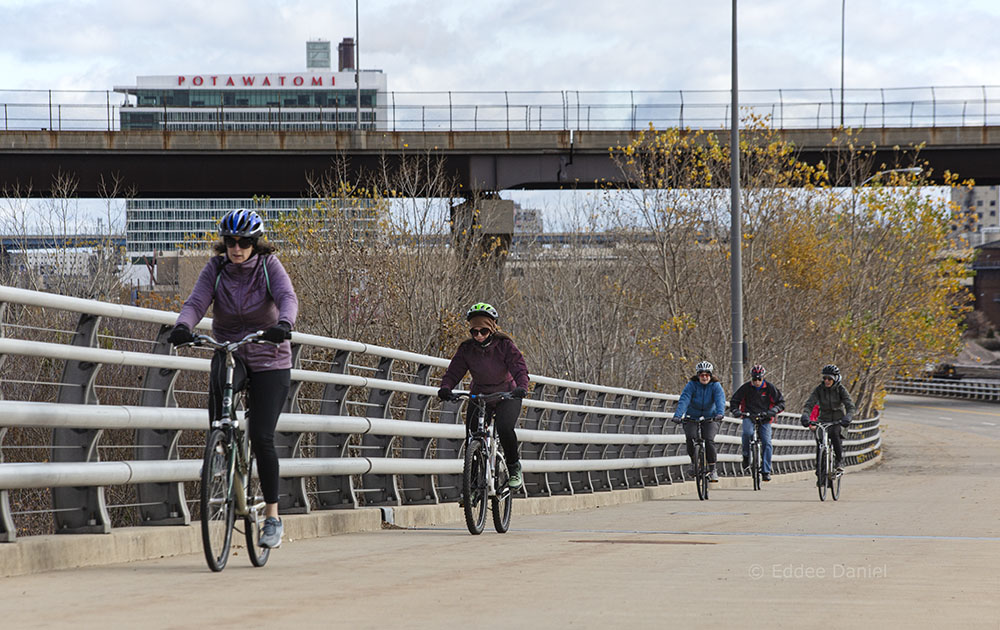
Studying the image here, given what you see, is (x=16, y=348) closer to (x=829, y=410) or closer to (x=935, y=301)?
(x=829, y=410)

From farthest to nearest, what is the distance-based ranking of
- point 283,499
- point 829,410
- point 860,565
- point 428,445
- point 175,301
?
point 175,301
point 829,410
point 428,445
point 283,499
point 860,565

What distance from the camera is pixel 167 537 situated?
805 cm

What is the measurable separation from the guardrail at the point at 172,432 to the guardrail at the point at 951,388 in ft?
232

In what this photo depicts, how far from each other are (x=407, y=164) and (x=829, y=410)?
2345 cm

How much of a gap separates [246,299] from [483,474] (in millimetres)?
3793

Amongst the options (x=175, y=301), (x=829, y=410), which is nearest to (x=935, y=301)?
(x=175, y=301)

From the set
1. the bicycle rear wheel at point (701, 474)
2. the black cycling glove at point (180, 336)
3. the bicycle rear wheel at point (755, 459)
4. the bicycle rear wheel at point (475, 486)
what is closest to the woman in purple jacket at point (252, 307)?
the black cycling glove at point (180, 336)

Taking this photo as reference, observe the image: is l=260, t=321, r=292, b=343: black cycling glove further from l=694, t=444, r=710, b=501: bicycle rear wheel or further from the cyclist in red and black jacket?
the cyclist in red and black jacket

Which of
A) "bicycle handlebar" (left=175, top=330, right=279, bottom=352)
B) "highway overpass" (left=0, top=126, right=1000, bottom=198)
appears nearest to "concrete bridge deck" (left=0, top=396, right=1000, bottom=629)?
"bicycle handlebar" (left=175, top=330, right=279, bottom=352)

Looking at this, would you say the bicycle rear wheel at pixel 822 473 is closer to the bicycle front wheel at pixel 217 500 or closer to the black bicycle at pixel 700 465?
the black bicycle at pixel 700 465

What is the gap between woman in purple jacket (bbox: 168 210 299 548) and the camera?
7.50 meters

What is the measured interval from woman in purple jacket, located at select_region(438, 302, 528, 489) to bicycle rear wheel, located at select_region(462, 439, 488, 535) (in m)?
0.32

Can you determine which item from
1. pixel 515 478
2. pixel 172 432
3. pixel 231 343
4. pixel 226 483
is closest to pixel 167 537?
pixel 172 432

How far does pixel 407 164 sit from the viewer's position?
42.0 metres
